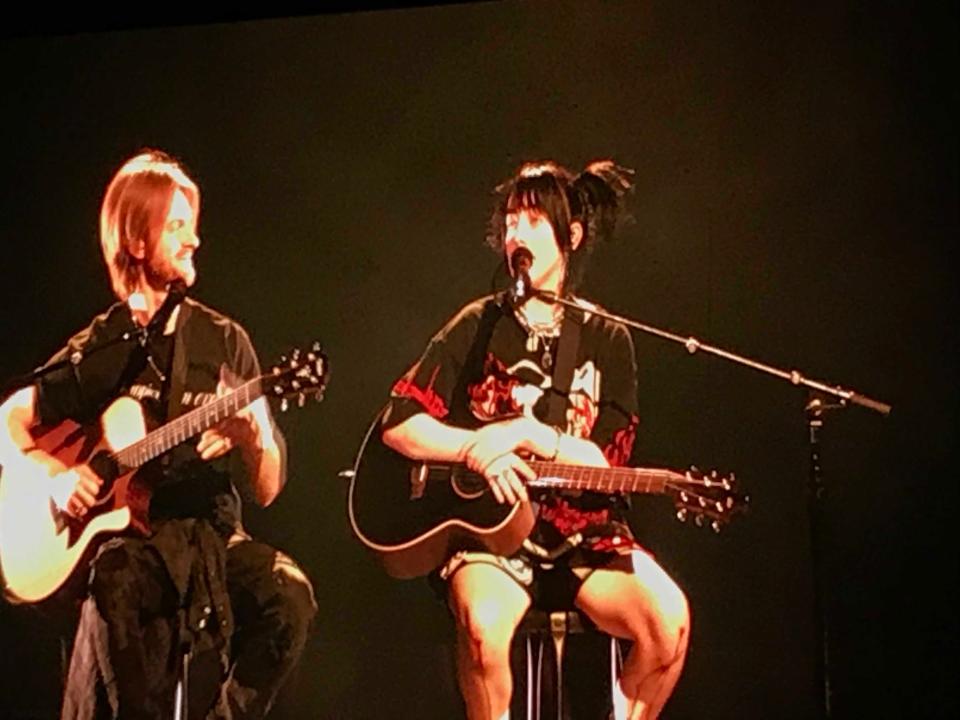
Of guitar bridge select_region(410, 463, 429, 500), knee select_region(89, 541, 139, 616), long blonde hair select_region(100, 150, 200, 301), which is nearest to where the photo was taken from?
guitar bridge select_region(410, 463, 429, 500)

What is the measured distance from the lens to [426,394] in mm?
2264

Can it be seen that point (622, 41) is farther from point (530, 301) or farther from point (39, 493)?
point (39, 493)

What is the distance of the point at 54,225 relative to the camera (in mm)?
2486

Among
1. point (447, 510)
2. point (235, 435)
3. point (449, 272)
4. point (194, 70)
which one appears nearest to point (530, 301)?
point (449, 272)

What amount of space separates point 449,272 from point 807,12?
0.73 meters

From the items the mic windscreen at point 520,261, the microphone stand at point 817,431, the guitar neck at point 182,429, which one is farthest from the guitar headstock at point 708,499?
the guitar neck at point 182,429

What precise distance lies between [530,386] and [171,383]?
625 mm

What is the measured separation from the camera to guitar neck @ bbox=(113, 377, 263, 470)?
232cm

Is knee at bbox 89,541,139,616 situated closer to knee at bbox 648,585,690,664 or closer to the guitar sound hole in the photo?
the guitar sound hole

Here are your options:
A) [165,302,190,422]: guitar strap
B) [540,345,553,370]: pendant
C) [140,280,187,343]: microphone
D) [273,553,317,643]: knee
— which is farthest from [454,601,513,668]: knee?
[140,280,187,343]: microphone

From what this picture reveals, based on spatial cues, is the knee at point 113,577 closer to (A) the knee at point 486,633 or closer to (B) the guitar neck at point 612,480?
(A) the knee at point 486,633

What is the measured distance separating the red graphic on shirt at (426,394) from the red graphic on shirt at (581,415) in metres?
0.20

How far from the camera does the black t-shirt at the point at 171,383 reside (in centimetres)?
231

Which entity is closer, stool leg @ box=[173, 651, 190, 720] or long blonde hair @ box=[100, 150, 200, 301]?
stool leg @ box=[173, 651, 190, 720]
